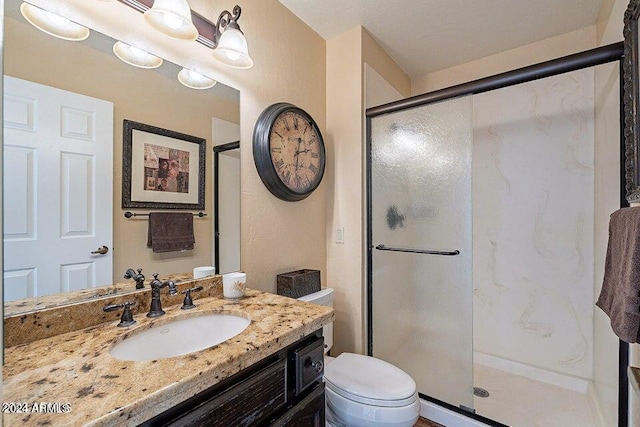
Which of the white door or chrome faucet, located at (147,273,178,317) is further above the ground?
the white door

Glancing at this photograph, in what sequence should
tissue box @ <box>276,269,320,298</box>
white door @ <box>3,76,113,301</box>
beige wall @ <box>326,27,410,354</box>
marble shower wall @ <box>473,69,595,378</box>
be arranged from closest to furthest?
white door @ <box>3,76,113,301</box> → tissue box @ <box>276,269,320,298</box> → beige wall @ <box>326,27,410,354</box> → marble shower wall @ <box>473,69,595,378</box>

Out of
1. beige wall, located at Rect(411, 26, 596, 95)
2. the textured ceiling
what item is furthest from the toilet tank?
beige wall, located at Rect(411, 26, 596, 95)

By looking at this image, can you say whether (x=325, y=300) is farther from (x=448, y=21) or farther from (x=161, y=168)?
(x=448, y=21)

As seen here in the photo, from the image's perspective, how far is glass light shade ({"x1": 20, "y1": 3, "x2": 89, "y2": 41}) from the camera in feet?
2.78

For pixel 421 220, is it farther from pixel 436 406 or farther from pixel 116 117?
pixel 116 117

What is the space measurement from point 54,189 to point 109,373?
587mm

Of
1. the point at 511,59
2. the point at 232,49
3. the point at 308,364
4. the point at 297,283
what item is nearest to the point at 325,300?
the point at 297,283

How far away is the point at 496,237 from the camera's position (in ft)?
7.43

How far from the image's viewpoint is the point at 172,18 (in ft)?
3.47

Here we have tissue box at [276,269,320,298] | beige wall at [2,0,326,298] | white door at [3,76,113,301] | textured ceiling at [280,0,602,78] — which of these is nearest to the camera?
white door at [3,76,113,301]

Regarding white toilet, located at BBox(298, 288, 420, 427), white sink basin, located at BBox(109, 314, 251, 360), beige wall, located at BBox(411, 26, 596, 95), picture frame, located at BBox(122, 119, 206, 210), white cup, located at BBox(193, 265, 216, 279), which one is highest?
beige wall, located at BBox(411, 26, 596, 95)

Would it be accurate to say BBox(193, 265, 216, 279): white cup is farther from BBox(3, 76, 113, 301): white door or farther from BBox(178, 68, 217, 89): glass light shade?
BBox(178, 68, 217, 89): glass light shade

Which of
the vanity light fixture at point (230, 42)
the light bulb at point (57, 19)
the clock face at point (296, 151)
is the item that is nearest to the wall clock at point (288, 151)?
the clock face at point (296, 151)

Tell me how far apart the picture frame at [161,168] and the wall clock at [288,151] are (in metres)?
0.31
